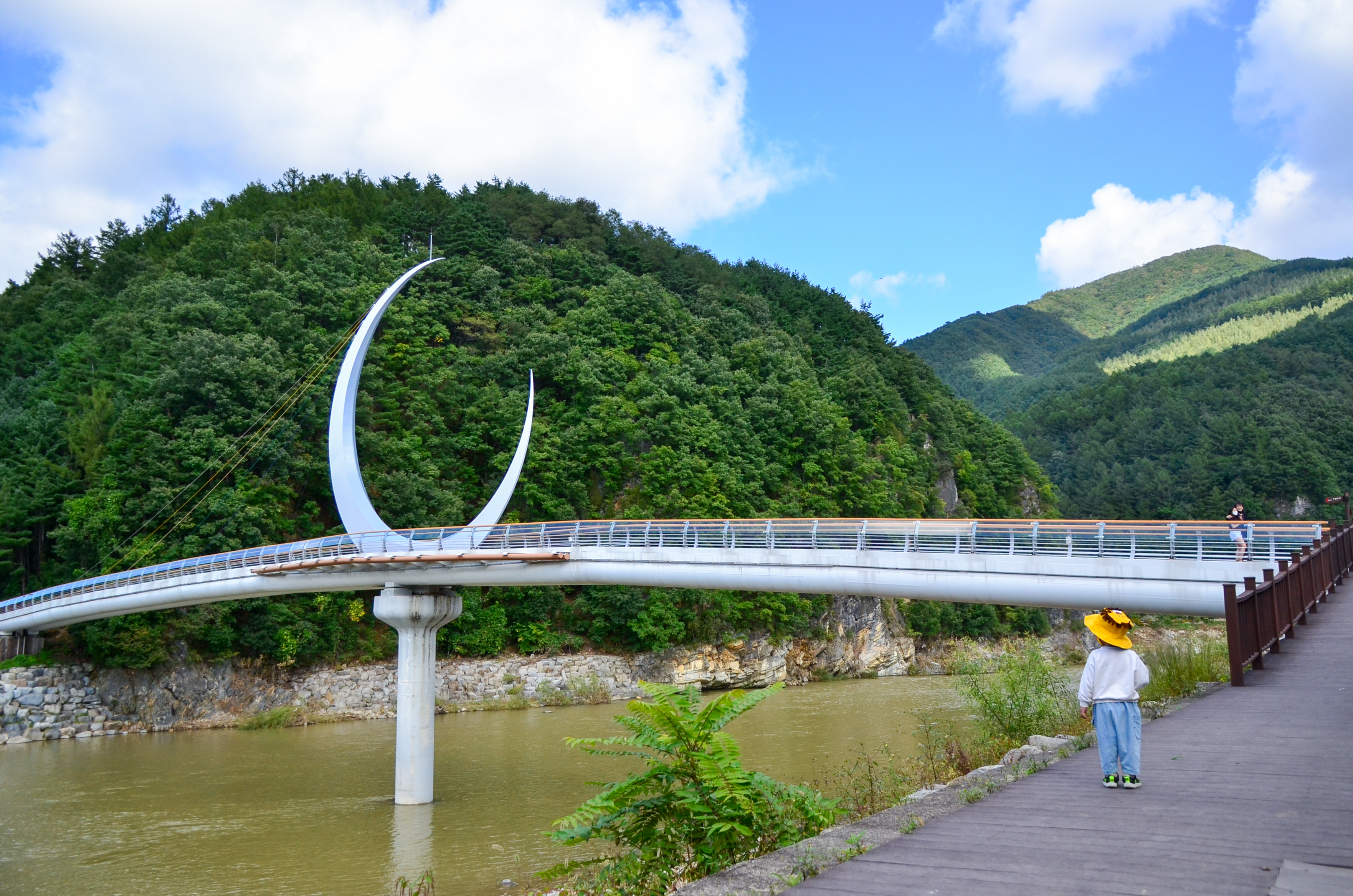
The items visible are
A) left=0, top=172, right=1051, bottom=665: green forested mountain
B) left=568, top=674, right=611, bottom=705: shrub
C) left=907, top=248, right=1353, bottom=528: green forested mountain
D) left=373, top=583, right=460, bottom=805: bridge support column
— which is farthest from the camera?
left=907, top=248, right=1353, bottom=528: green forested mountain

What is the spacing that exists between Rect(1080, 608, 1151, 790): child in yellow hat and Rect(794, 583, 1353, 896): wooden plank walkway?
10.0 inches

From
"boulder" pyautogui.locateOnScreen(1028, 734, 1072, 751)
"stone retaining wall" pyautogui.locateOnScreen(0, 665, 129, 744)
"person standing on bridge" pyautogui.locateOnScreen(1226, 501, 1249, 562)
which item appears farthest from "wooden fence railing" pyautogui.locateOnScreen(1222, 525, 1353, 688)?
"stone retaining wall" pyautogui.locateOnScreen(0, 665, 129, 744)

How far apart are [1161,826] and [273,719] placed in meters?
38.0

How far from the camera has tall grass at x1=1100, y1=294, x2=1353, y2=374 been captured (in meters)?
161

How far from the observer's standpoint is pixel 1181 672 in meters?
15.3

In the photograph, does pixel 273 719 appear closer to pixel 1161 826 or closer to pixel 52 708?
pixel 52 708

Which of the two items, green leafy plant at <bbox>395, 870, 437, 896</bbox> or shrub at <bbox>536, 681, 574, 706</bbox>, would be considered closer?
green leafy plant at <bbox>395, 870, 437, 896</bbox>


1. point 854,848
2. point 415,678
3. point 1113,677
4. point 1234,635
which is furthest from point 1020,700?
point 415,678

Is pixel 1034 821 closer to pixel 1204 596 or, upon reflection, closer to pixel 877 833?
pixel 877 833

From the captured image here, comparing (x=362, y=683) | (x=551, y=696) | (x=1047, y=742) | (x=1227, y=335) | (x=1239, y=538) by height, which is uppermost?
(x=1227, y=335)

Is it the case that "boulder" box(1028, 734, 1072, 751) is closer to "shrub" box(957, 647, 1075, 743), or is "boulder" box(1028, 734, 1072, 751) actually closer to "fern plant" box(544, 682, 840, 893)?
"shrub" box(957, 647, 1075, 743)

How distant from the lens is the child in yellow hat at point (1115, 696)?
7.72 m

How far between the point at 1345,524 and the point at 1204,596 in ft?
81.7

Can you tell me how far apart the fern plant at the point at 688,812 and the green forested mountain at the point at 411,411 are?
35577 mm
